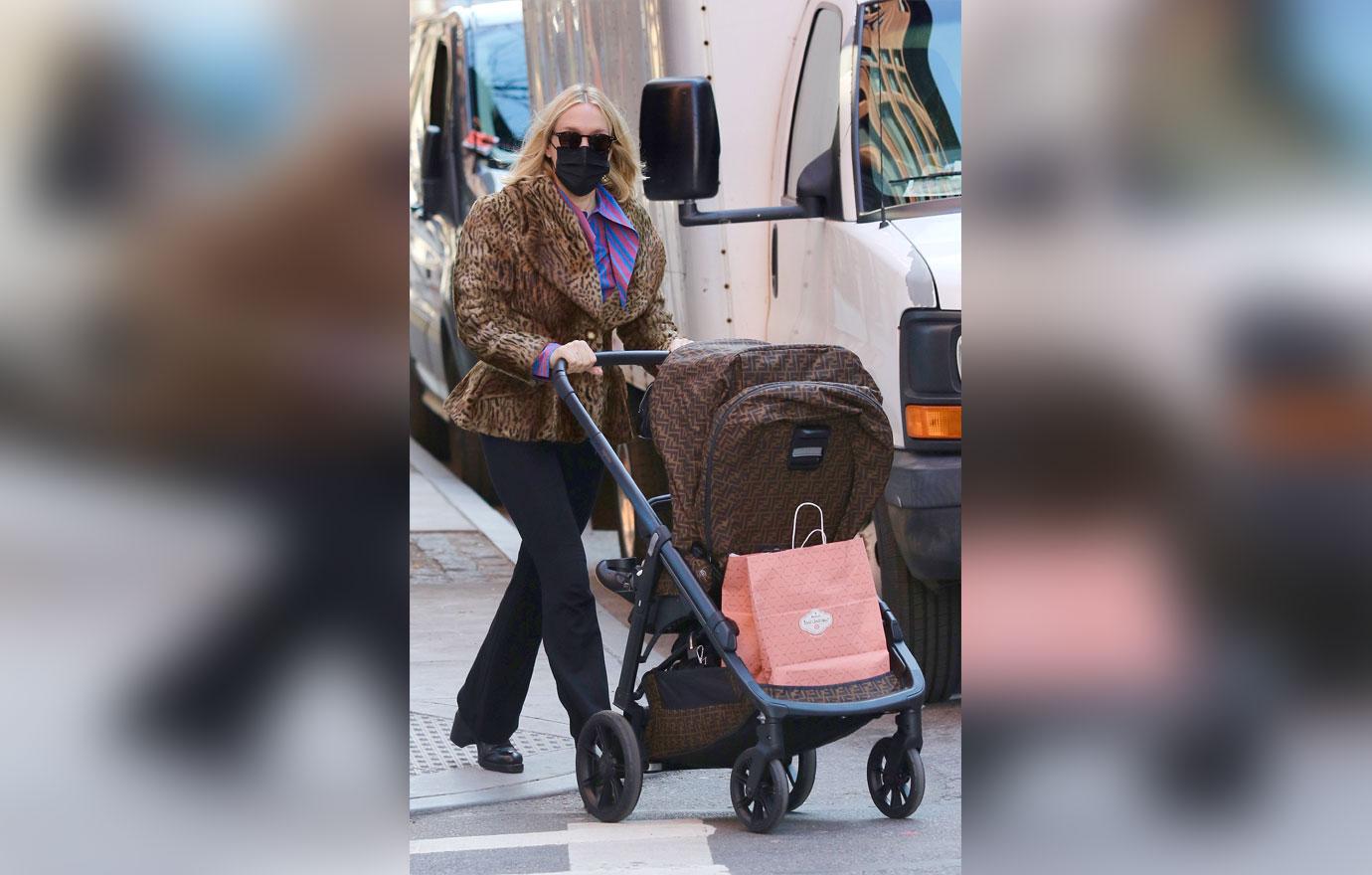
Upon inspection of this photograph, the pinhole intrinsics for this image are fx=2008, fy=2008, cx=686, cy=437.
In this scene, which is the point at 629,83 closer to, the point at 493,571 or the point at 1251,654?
the point at 493,571

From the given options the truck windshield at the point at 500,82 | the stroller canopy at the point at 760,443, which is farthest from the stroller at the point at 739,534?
the truck windshield at the point at 500,82

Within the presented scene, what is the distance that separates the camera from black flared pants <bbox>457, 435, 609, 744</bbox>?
5.31 metres

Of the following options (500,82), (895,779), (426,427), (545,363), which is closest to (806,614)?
(895,779)

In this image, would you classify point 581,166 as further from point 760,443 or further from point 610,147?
point 760,443

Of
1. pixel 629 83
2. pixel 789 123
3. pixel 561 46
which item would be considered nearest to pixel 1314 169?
pixel 789 123

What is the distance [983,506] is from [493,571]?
7189 millimetres

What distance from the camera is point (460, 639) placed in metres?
7.75

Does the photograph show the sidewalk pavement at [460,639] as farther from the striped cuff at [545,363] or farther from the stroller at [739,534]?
the striped cuff at [545,363]

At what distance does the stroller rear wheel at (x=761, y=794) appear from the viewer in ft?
16.0

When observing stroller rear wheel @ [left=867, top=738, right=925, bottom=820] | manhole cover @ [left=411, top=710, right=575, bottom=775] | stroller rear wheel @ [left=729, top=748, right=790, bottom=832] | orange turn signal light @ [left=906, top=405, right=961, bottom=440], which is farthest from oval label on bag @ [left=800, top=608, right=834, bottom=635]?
manhole cover @ [left=411, top=710, right=575, bottom=775]

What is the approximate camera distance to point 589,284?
17.5ft

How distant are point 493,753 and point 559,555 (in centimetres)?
80

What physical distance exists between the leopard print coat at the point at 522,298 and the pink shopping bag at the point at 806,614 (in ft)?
2.53

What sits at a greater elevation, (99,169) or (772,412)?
(99,169)
